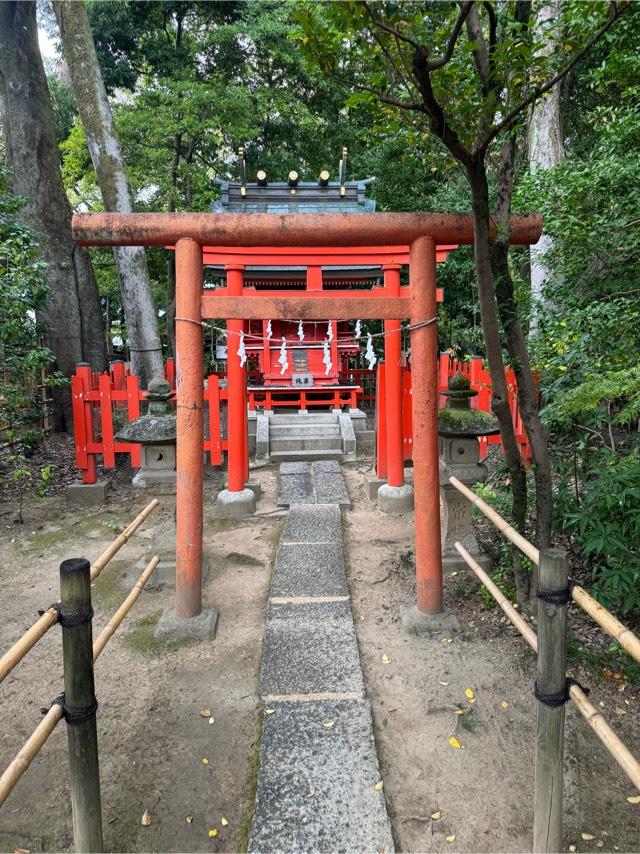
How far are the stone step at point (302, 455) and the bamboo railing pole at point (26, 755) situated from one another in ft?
23.1

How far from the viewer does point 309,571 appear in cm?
444

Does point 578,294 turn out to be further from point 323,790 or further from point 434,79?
point 323,790

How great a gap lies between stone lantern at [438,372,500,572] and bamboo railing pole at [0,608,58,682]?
3209 mm

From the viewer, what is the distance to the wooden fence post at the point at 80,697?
1685 millimetres

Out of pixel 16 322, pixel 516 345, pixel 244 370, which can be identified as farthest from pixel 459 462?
pixel 16 322

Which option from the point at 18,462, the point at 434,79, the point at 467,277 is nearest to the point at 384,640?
the point at 434,79

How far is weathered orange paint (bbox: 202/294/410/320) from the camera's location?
3506 mm

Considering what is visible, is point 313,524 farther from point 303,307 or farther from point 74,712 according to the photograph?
point 74,712

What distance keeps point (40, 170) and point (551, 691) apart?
37.3 feet

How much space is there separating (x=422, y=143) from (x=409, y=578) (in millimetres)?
3194

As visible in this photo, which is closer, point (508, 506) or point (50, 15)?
point (508, 506)

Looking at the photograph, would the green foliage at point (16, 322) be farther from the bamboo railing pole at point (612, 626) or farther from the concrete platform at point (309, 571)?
the bamboo railing pole at point (612, 626)

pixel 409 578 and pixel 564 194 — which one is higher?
pixel 564 194

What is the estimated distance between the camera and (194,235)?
3447mm
